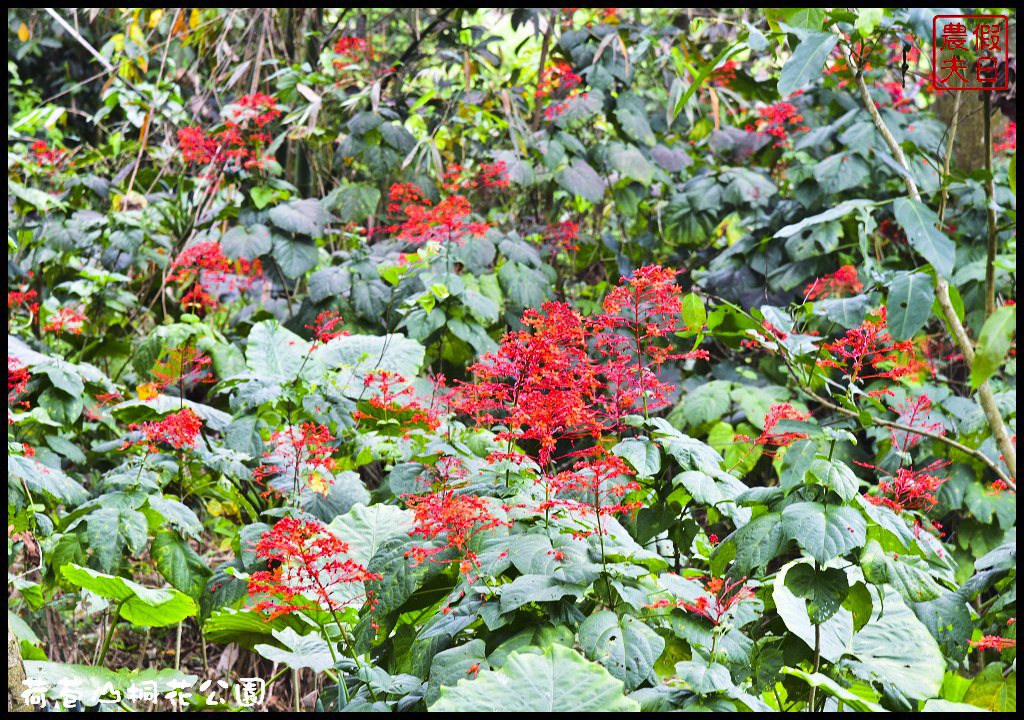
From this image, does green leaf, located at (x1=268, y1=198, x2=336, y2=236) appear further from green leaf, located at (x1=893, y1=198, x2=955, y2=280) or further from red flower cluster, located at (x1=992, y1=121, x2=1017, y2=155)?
red flower cluster, located at (x1=992, y1=121, x2=1017, y2=155)

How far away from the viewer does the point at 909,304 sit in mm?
1250

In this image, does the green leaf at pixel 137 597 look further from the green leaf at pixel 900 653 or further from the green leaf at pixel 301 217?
the green leaf at pixel 301 217

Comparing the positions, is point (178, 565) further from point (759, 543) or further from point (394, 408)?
point (759, 543)

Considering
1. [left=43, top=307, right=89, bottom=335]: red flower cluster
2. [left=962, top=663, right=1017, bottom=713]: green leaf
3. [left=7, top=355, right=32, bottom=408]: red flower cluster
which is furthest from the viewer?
[left=43, top=307, right=89, bottom=335]: red flower cluster

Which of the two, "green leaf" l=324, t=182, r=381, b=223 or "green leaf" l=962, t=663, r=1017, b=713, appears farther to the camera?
"green leaf" l=324, t=182, r=381, b=223

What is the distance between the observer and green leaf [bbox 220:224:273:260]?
9.30 ft

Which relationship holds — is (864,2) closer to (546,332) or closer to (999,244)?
(546,332)

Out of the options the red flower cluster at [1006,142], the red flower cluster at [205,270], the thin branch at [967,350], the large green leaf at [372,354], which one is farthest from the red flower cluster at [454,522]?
the red flower cluster at [1006,142]

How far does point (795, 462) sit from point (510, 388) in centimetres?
46

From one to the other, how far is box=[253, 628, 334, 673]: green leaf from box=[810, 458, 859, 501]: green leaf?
0.77 metres

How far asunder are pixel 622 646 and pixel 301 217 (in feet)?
6.99

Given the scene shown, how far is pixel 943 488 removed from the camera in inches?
95.3

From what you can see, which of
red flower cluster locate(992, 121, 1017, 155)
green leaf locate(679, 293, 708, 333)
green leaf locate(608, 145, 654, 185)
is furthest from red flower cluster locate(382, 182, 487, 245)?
red flower cluster locate(992, 121, 1017, 155)

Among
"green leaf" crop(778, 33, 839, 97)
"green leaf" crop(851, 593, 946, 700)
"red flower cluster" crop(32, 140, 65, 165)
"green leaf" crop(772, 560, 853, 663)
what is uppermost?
"green leaf" crop(778, 33, 839, 97)
